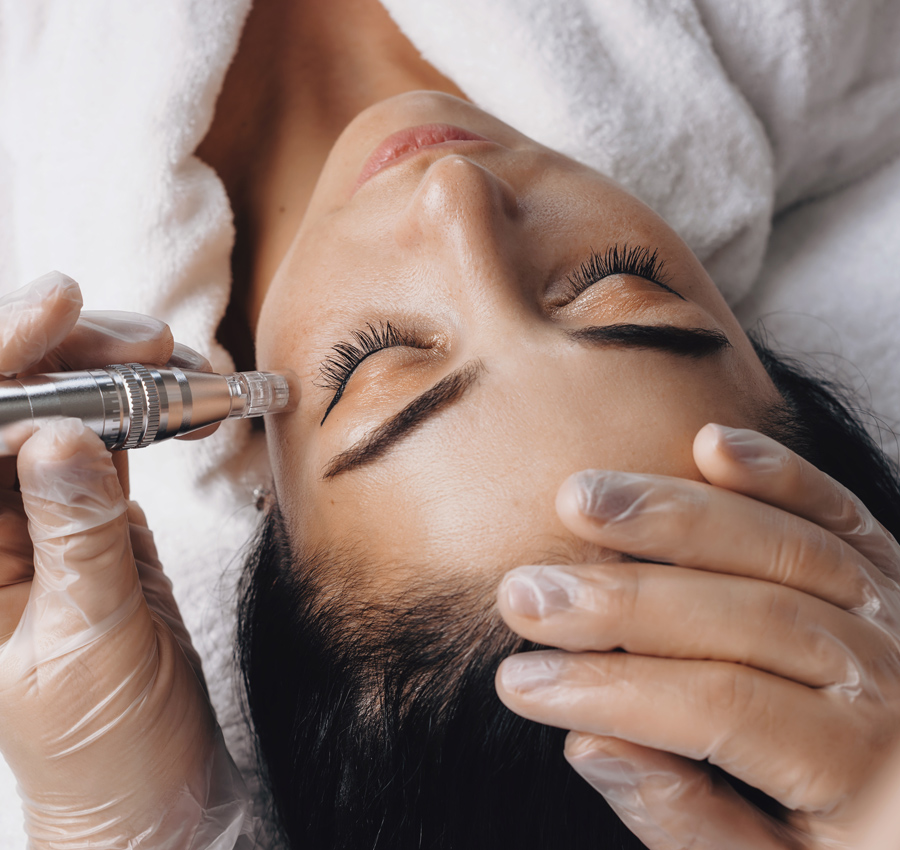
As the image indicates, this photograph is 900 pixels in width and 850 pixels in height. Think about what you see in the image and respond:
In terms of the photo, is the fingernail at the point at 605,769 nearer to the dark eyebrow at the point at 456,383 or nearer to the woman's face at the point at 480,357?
the woman's face at the point at 480,357

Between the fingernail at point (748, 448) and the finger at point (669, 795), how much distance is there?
27 cm

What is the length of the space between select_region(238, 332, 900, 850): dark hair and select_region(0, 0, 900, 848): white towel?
271 mm

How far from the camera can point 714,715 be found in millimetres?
584

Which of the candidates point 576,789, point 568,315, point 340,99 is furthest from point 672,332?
point 340,99

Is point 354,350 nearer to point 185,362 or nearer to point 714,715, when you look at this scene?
point 185,362

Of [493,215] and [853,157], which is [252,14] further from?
[853,157]

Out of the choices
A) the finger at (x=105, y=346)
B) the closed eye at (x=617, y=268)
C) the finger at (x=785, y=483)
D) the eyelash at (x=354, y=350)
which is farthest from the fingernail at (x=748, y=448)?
the finger at (x=105, y=346)

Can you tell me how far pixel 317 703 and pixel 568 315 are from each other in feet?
1.67

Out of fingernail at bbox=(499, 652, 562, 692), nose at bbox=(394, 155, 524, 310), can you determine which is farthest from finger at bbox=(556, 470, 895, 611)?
nose at bbox=(394, 155, 524, 310)

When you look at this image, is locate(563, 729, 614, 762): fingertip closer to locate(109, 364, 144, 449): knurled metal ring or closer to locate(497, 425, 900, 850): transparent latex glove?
locate(497, 425, 900, 850): transparent latex glove

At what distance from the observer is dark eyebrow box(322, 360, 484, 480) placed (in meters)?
0.72

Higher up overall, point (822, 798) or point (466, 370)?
point (466, 370)

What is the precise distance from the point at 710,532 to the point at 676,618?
0.27 feet

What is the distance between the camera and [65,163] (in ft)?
3.88
